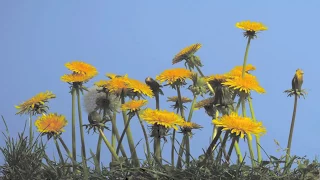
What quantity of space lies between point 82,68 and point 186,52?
489 mm

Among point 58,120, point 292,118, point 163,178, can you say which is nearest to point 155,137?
point 163,178

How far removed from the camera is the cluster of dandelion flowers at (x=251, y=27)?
9.14ft

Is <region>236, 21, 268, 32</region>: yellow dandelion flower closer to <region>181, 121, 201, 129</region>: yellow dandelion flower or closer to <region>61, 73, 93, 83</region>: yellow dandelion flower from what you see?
<region>181, 121, 201, 129</region>: yellow dandelion flower

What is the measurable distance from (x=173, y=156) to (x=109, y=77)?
49cm

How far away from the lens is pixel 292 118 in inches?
108

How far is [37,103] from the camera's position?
2779 millimetres

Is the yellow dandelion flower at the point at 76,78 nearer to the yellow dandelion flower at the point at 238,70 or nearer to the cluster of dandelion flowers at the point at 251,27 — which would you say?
the yellow dandelion flower at the point at 238,70

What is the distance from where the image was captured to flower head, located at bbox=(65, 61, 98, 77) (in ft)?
8.96

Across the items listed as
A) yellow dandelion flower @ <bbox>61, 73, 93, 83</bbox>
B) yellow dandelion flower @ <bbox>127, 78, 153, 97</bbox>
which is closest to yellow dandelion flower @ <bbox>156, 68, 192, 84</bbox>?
yellow dandelion flower @ <bbox>127, 78, 153, 97</bbox>

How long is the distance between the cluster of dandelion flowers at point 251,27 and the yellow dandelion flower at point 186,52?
221 mm

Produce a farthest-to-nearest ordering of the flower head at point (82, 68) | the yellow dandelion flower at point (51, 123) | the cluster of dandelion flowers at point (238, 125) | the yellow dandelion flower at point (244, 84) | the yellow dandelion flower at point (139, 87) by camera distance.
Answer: the flower head at point (82, 68), the yellow dandelion flower at point (51, 123), the yellow dandelion flower at point (139, 87), the yellow dandelion flower at point (244, 84), the cluster of dandelion flowers at point (238, 125)

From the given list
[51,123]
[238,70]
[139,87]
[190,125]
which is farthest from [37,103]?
[238,70]

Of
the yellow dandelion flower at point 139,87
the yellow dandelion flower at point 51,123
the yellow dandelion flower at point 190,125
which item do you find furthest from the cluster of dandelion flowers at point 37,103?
the yellow dandelion flower at point 190,125

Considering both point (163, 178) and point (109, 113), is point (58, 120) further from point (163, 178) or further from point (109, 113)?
point (163, 178)
